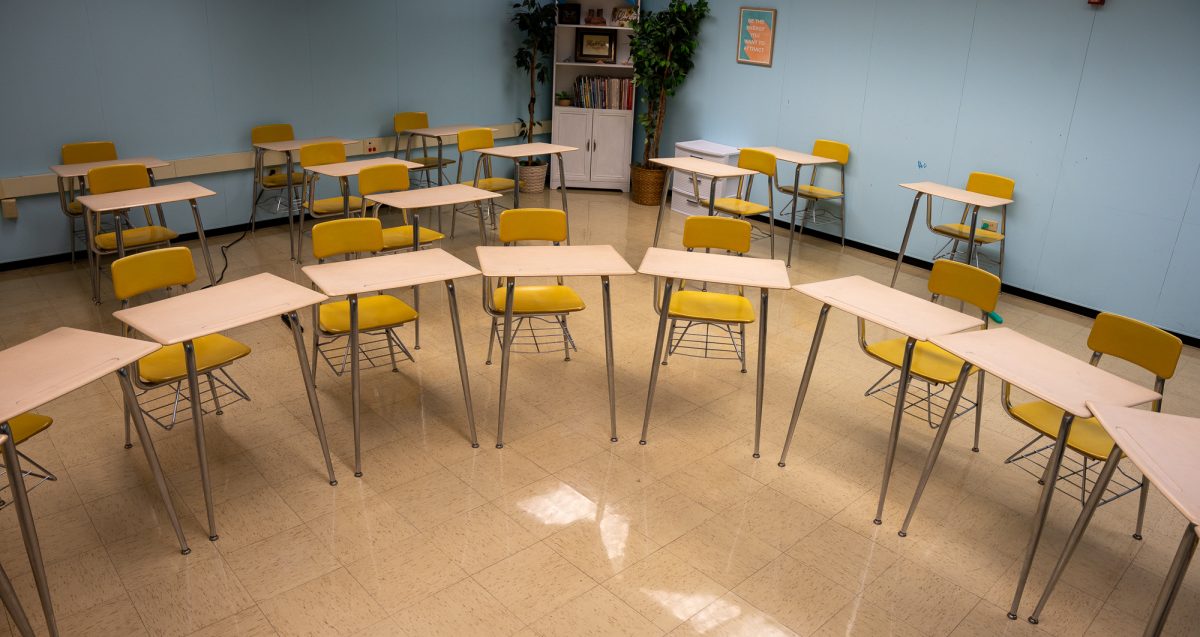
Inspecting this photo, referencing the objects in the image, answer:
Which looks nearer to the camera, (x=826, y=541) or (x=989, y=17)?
(x=826, y=541)

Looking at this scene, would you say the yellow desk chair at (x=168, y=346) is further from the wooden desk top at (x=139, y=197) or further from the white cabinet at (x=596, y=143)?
the white cabinet at (x=596, y=143)

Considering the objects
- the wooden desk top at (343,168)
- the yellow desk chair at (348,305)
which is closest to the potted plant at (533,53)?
the wooden desk top at (343,168)

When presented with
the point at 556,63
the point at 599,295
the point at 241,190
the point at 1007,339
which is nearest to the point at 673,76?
the point at 556,63

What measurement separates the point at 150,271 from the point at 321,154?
122 inches

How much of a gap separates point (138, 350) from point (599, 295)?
3711mm

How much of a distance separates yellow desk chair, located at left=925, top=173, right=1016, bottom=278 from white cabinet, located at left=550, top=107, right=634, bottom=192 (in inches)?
147

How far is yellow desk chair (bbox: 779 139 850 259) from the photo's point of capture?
7273 millimetres

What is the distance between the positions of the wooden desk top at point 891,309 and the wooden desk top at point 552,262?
0.90m

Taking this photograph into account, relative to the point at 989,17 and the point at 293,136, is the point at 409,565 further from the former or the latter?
the point at 989,17

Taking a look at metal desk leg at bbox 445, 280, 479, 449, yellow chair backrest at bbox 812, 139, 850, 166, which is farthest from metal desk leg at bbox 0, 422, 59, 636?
yellow chair backrest at bbox 812, 139, 850, 166

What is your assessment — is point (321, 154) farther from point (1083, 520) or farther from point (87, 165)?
point (1083, 520)

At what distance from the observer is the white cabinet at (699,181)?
8055 mm

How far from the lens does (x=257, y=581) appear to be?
2904 mm

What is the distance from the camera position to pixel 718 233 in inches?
177
